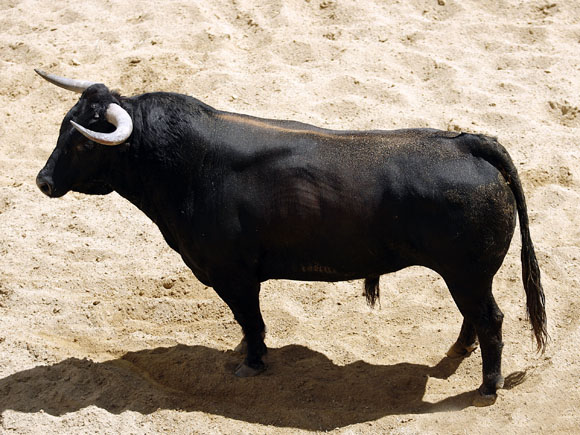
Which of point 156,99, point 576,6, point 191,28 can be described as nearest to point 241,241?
point 156,99

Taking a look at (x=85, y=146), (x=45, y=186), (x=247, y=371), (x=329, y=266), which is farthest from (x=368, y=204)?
(x=45, y=186)

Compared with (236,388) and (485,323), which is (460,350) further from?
(236,388)

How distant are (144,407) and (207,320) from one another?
1199mm

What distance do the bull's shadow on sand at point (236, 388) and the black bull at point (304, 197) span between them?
0.70ft

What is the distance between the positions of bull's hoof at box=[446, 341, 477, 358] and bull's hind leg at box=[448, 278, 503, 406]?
365 mm

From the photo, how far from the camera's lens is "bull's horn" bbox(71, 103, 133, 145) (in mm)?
5516

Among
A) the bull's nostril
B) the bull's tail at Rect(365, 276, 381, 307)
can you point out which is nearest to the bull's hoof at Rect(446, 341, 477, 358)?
the bull's tail at Rect(365, 276, 381, 307)

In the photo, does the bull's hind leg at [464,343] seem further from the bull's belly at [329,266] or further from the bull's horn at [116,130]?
the bull's horn at [116,130]

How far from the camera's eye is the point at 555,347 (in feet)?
20.3

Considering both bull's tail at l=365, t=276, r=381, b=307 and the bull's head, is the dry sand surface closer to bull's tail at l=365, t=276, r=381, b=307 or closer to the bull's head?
bull's tail at l=365, t=276, r=381, b=307

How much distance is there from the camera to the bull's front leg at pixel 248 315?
5.96m

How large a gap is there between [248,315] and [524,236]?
1915 mm

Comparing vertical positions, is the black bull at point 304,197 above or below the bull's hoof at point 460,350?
above

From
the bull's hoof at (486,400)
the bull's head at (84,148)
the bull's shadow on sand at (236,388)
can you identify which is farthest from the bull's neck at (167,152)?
the bull's hoof at (486,400)
